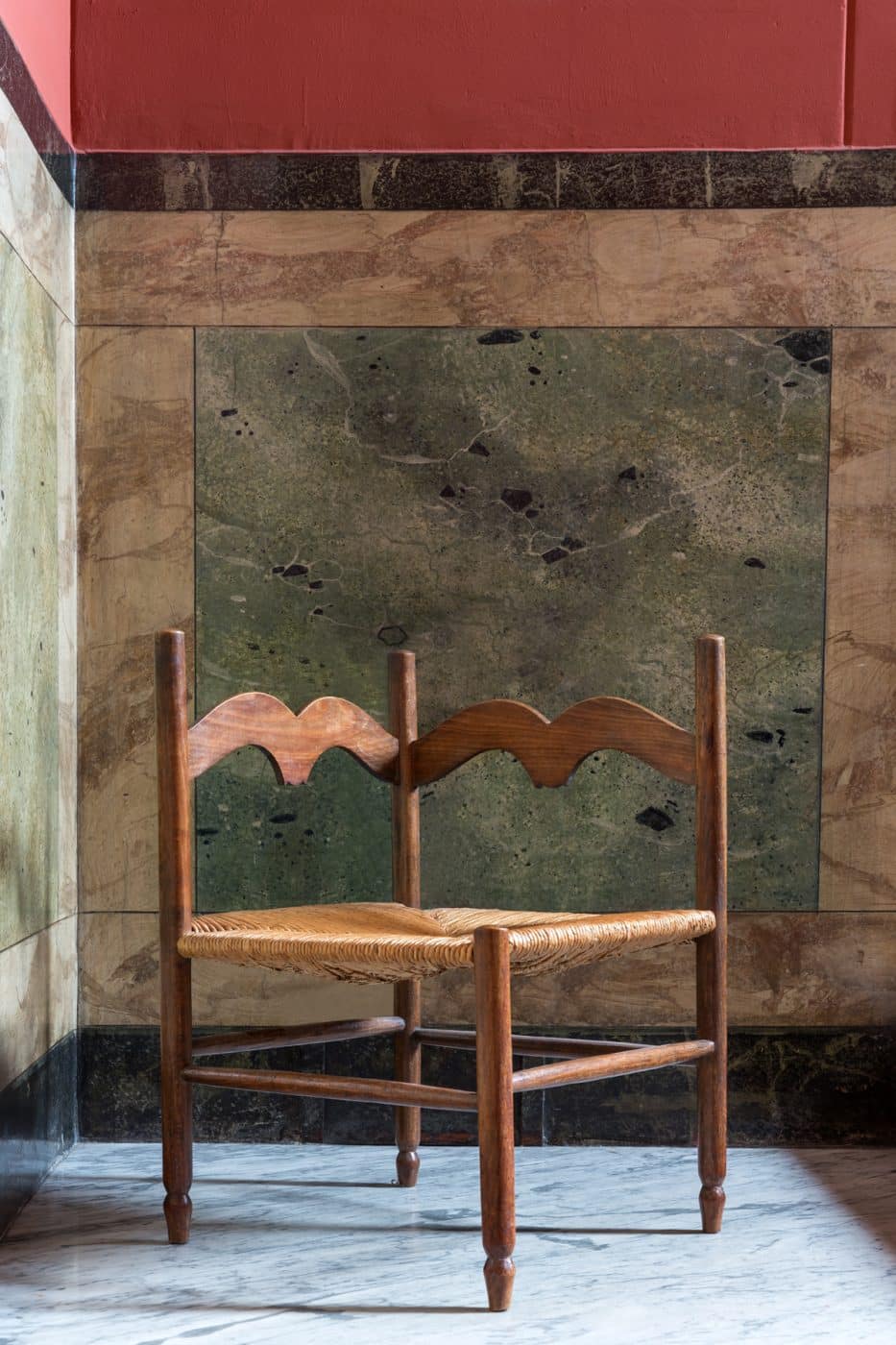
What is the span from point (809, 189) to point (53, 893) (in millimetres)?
1429

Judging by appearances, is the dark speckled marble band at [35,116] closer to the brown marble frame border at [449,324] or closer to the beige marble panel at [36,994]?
the brown marble frame border at [449,324]

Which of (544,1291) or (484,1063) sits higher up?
(484,1063)

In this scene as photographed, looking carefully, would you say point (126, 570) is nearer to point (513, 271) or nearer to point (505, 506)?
point (505, 506)

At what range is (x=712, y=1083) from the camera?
164 centimetres

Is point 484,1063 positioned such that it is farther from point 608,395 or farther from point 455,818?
point 608,395

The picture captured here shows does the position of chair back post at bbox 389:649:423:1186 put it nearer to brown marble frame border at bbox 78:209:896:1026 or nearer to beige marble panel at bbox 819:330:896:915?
brown marble frame border at bbox 78:209:896:1026

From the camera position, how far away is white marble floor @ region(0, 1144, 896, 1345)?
1.38m

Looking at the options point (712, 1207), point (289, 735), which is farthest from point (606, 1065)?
point (289, 735)

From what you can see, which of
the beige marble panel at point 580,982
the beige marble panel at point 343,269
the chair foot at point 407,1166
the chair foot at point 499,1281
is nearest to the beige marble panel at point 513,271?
the beige marble panel at point 343,269

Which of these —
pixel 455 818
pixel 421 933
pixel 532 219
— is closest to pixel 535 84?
pixel 532 219

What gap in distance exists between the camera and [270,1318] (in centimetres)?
140

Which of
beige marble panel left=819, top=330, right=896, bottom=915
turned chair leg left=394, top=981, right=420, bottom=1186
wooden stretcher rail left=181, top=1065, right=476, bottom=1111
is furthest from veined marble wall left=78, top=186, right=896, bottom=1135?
wooden stretcher rail left=181, top=1065, right=476, bottom=1111

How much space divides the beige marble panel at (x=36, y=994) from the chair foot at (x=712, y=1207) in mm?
803

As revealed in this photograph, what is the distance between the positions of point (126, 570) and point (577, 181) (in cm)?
84
